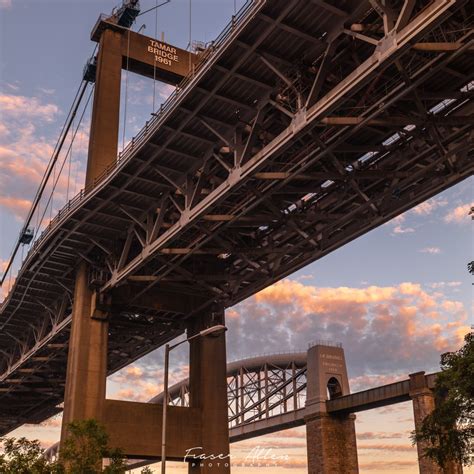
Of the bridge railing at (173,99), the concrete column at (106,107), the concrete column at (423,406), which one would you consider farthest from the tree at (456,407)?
the concrete column at (106,107)

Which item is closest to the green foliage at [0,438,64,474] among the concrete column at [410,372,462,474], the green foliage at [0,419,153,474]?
the green foliage at [0,419,153,474]

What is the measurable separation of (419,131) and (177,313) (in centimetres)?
2470

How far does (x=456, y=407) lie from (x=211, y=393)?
91.6 ft

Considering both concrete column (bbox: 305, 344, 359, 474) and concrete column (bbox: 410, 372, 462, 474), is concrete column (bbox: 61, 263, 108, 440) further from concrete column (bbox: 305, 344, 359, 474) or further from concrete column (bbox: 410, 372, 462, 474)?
concrete column (bbox: 305, 344, 359, 474)

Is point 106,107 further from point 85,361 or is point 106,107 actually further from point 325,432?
point 325,432

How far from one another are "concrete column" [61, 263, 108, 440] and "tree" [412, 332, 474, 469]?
1023 inches

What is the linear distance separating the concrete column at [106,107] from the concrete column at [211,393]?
44.8 ft

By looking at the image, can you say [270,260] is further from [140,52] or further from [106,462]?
[140,52]

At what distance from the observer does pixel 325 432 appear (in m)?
61.2

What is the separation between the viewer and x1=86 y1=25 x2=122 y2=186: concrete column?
168 ft

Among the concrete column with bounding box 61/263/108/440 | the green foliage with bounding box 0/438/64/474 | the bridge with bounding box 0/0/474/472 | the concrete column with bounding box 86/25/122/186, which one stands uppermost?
the concrete column with bounding box 86/25/122/186

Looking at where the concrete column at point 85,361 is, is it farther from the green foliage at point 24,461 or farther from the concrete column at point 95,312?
the green foliage at point 24,461

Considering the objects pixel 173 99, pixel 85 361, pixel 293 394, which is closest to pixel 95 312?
pixel 85 361

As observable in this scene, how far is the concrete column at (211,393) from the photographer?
→ 46656 mm
